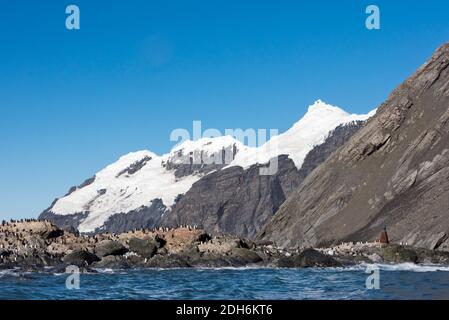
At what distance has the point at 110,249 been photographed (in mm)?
82375

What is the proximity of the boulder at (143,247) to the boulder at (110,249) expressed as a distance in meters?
1.25

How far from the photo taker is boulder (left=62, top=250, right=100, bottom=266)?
73.8 meters

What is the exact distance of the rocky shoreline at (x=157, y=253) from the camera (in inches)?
2953

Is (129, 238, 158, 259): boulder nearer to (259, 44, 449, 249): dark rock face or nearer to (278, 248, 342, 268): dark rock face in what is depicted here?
(278, 248, 342, 268): dark rock face

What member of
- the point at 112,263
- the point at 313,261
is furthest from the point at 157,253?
the point at 313,261

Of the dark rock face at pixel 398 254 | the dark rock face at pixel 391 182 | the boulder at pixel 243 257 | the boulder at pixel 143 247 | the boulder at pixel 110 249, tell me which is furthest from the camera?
the dark rock face at pixel 391 182

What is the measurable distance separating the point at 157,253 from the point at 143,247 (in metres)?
2.74

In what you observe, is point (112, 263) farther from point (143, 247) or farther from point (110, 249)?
point (143, 247)

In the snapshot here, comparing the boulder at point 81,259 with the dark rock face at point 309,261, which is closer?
the dark rock face at point 309,261

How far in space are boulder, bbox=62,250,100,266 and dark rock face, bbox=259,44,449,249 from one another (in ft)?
157

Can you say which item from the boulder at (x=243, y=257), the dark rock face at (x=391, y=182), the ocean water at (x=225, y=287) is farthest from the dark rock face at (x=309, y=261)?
the dark rock face at (x=391, y=182)

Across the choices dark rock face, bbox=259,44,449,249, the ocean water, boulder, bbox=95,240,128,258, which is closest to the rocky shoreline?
boulder, bbox=95,240,128,258

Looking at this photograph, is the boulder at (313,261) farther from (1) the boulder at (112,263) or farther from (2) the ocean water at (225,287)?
(1) the boulder at (112,263)
